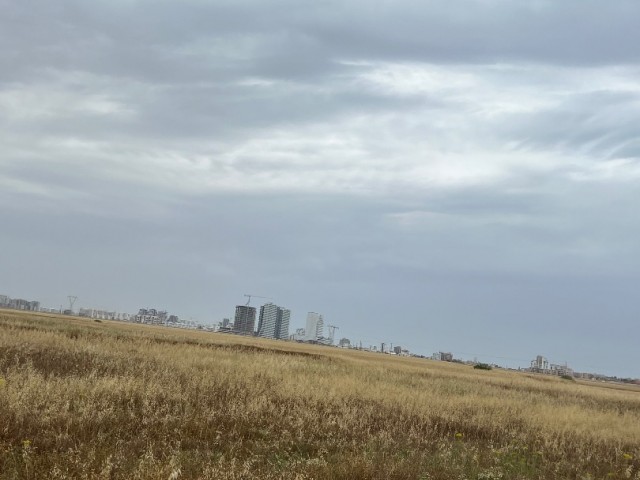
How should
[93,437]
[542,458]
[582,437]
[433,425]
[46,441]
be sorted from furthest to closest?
[582,437], [433,425], [542,458], [93,437], [46,441]

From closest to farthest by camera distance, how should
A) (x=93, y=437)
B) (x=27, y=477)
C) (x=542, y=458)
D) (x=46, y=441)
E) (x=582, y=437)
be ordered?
(x=27, y=477) → (x=46, y=441) → (x=93, y=437) → (x=542, y=458) → (x=582, y=437)

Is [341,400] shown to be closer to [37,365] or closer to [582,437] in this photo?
[582,437]

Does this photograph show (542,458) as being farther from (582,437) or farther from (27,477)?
(27,477)

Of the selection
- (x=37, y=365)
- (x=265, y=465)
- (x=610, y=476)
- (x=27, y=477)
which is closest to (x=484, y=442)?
(x=610, y=476)

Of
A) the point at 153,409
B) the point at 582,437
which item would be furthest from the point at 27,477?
the point at 582,437

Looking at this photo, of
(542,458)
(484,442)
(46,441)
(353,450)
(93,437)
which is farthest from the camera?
(484,442)

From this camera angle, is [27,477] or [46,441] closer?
[27,477]

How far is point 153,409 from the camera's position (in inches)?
427

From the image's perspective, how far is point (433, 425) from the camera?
14.3 meters

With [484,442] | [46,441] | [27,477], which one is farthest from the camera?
[484,442]

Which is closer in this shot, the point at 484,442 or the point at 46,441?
the point at 46,441

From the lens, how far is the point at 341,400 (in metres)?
15.8

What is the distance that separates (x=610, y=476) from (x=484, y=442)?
2.88 meters

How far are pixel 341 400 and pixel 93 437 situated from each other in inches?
346
